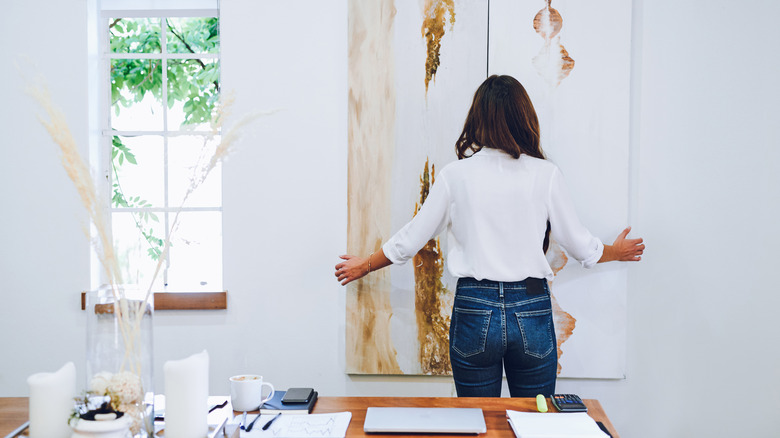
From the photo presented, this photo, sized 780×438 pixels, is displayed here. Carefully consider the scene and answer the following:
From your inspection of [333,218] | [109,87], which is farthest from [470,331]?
[109,87]

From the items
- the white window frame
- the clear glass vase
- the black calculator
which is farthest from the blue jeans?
the white window frame

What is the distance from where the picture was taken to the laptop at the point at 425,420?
1411 millimetres

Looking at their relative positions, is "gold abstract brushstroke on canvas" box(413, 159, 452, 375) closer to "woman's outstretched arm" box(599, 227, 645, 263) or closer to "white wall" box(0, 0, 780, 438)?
"white wall" box(0, 0, 780, 438)

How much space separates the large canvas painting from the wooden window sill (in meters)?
0.62

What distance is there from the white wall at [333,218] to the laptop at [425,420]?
48.5 inches

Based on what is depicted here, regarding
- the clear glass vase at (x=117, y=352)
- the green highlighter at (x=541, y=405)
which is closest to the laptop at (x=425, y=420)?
the green highlighter at (x=541, y=405)

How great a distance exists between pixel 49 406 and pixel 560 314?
6.78ft

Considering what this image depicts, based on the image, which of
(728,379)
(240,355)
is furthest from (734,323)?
(240,355)

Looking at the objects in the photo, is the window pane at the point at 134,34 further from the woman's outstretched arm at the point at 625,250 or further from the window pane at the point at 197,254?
the woman's outstretched arm at the point at 625,250

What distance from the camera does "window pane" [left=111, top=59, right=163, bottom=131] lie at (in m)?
2.91

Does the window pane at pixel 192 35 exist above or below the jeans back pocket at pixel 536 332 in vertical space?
above

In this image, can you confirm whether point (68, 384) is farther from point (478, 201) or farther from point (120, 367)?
point (478, 201)

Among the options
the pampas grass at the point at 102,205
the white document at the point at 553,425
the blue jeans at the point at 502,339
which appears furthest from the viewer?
the blue jeans at the point at 502,339

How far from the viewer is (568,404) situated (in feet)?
5.13
